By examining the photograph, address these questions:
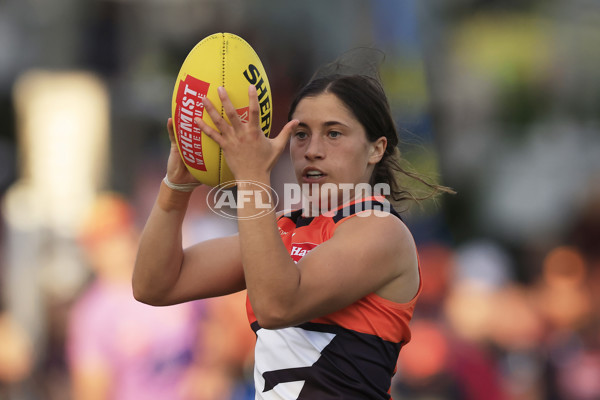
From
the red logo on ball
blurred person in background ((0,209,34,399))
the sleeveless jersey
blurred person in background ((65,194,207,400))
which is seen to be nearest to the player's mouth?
the sleeveless jersey

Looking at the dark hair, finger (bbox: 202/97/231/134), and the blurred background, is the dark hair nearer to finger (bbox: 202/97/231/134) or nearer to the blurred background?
the blurred background

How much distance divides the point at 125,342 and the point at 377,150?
394 centimetres

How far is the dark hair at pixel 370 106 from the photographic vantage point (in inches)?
122

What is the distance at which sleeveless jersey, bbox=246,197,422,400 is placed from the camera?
2.89 meters

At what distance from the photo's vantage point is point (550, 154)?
15.1m

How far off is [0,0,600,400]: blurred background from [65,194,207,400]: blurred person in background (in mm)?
13

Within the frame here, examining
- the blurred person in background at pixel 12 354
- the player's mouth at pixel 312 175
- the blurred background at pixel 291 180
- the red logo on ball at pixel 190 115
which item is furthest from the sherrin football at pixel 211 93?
the blurred person in background at pixel 12 354

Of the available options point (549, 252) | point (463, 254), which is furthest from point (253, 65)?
point (549, 252)

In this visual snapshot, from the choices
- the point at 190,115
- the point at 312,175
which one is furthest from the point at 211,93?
the point at 312,175

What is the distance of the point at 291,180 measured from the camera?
1021cm

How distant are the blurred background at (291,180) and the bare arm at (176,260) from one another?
3.20 ft

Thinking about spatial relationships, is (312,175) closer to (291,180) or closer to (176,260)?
(176,260)

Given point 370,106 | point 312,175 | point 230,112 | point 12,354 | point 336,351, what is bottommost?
point 12,354

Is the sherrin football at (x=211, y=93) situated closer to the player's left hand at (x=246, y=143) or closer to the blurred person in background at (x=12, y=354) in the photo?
the player's left hand at (x=246, y=143)
